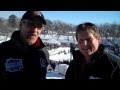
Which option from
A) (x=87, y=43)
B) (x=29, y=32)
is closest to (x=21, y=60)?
(x=29, y=32)

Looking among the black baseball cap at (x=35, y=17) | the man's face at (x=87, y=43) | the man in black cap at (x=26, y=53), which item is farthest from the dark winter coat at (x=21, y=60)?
the man's face at (x=87, y=43)

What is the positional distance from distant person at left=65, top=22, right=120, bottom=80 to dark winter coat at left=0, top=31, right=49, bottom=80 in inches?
7.9

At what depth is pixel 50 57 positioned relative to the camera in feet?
3.42

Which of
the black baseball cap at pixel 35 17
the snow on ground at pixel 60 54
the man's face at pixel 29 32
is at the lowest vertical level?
the snow on ground at pixel 60 54

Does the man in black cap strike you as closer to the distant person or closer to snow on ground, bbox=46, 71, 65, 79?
snow on ground, bbox=46, 71, 65, 79

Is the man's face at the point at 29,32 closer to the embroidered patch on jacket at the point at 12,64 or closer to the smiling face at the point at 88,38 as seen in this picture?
the embroidered patch on jacket at the point at 12,64

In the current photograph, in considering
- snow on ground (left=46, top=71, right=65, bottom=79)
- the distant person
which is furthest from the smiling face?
snow on ground (left=46, top=71, right=65, bottom=79)

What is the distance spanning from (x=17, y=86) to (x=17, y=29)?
0.39 meters

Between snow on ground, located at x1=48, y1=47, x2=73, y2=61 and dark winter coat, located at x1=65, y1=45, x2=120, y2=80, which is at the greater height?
snow on ground, located at x1=48, y1=47, x2=73, y2=61

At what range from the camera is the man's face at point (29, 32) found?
106 centimetres

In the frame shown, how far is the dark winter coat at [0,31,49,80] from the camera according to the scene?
1031 mm

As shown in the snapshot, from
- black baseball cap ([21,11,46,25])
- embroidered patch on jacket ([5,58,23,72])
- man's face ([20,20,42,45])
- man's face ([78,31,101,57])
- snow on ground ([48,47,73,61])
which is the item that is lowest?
embroidered patch on jacket ([5,58,23,72])
